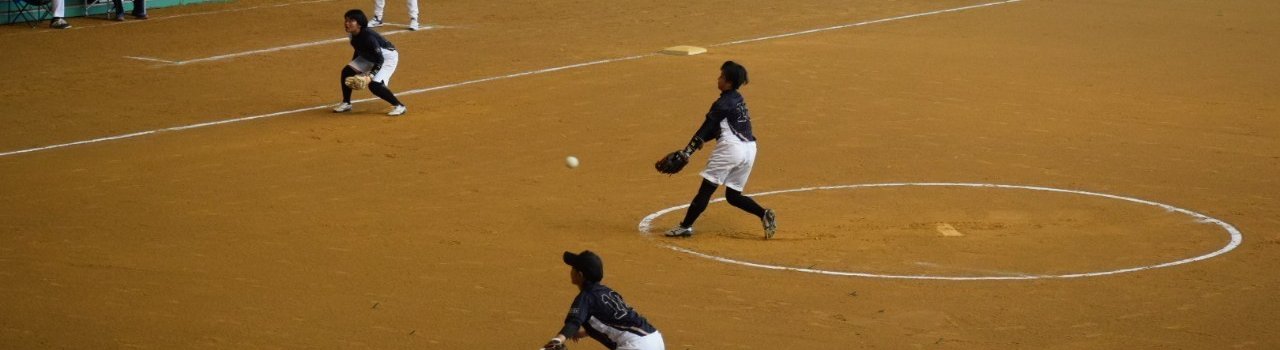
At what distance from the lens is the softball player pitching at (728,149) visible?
14875 mm

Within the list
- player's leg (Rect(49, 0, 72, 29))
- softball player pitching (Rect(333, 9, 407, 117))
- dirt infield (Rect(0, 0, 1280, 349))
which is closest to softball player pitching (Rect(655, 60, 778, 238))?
dirt infield (Rect(0, 0, 1280, 349))

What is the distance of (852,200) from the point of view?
57.0 ft

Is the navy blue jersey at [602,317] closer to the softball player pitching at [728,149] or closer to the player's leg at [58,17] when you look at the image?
the softball player pitching at [728,149]

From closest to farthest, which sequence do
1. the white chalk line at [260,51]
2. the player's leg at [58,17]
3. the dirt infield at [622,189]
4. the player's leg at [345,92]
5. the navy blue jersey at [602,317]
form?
the navy blue jersey at [602,317] → the dirt infield at [622,189] → the player's leg at [345,92] → the white chalk line at [260,51] → the player's leg at [58,17]

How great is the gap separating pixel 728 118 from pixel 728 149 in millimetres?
286

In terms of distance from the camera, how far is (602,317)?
391 inches

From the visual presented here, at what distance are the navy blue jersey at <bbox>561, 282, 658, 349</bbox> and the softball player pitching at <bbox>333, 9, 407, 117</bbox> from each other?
12579 mm

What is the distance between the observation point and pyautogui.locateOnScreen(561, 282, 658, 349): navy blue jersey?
32.1ft

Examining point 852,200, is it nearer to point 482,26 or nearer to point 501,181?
point 501,181

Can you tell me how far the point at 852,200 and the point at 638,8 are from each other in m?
19.7

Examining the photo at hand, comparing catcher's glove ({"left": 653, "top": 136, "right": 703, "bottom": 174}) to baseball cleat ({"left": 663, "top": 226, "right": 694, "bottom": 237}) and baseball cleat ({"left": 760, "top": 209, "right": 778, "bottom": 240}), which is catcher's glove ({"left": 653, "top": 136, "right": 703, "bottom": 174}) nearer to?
baseball cleat ({"left": 663, "top": 226, "right": 694, "bottom": 237})

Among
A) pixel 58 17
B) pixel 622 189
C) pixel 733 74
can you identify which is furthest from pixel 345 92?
pixel 58 17

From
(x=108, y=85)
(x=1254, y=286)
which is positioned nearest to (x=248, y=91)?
(x=108, y=85)

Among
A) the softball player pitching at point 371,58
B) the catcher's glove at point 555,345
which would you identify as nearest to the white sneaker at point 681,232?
the catcher's glove at point 555,345
